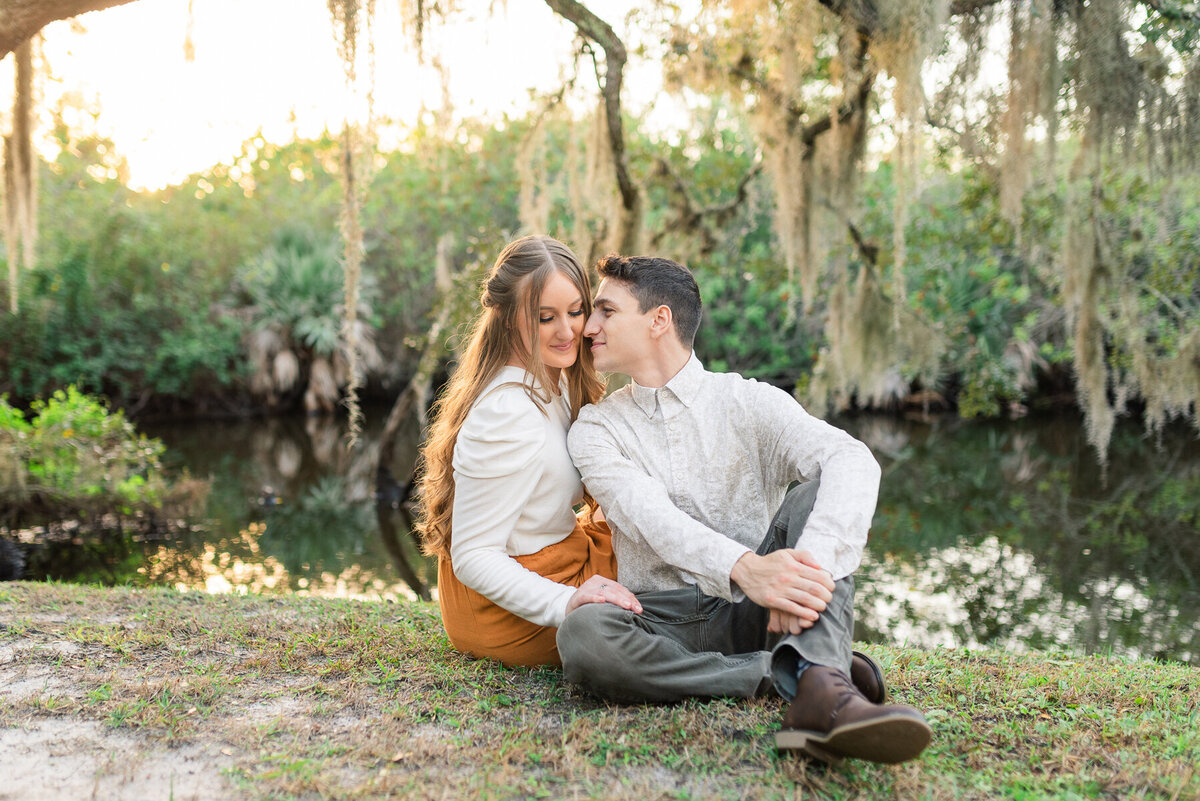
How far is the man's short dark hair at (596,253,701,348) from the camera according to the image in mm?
2607

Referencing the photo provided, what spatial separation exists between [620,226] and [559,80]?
108cm

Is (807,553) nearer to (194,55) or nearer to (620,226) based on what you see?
(194,55)

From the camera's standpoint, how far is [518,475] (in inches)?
96.5

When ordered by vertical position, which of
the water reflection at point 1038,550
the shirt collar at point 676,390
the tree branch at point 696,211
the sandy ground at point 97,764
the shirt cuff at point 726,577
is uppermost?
the tree branch at point 696,211

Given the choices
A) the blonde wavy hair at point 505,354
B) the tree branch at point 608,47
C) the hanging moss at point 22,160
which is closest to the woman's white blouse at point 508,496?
the blonde wavy hair at point 505,354

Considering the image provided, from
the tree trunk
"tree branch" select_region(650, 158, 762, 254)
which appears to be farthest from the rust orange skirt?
"tree branch" select_region(650, 158, 762, 254)

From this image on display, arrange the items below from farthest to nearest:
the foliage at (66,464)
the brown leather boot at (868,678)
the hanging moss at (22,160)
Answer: the foliage at (66,464) → the hanging moss at (22,160) → the brown leather boot at (868,678)

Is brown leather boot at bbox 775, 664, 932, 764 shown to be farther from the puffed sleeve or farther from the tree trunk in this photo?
the tree trunk

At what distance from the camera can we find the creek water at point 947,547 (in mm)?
5438

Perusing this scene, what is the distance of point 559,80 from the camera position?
579cm

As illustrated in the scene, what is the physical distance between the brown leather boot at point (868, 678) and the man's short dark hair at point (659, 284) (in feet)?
3.34

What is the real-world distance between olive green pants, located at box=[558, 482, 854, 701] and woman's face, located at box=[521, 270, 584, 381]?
2.51 feet

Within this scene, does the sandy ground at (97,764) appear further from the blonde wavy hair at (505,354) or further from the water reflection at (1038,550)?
the water reflection at (1038,550)

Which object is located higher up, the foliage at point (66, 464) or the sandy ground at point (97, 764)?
the sandy ground at point (97, 764)
